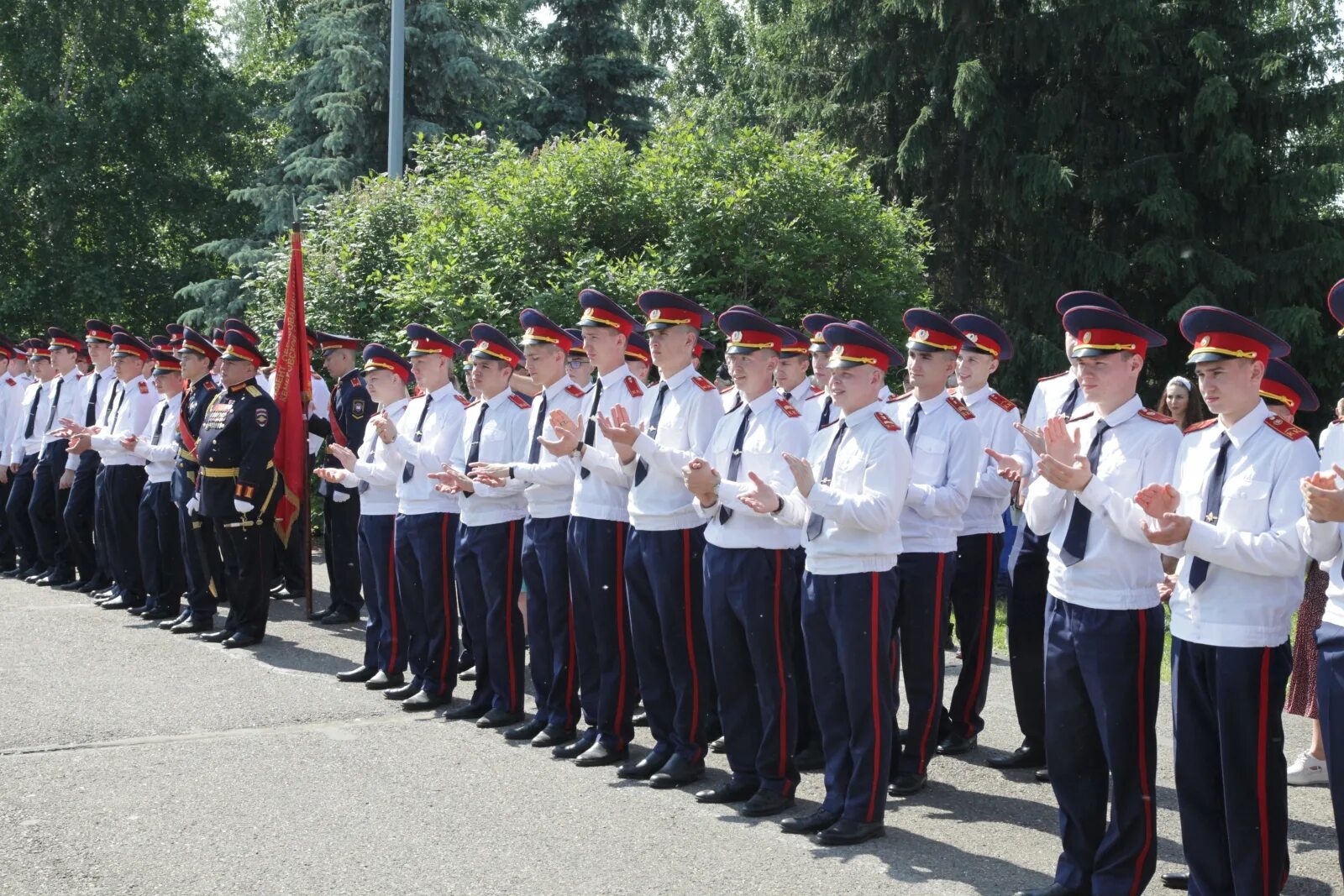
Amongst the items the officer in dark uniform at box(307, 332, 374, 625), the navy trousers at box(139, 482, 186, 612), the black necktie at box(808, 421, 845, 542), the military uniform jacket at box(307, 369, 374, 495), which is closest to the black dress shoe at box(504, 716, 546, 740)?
the black necktie at box(808, 421, 845, 542)

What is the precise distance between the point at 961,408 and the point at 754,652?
1.71m

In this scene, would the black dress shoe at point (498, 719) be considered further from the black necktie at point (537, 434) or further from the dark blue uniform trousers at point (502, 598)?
the black necktie at point (537, 434)

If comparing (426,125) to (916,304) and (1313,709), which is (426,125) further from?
(1313,709)

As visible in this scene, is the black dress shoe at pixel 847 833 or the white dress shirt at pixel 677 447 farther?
the white dress shirt at pixel 677 447

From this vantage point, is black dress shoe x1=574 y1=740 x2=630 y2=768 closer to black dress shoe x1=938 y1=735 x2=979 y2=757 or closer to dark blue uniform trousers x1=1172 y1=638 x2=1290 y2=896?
black dress shoe x1=938 y1=735 x2=979 y2=757

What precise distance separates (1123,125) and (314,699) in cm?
1735

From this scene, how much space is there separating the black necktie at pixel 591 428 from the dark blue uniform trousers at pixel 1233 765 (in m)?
3.35

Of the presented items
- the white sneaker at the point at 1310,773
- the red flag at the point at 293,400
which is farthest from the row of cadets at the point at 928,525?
the red flag at the point at 293,400

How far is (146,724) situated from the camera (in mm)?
7863

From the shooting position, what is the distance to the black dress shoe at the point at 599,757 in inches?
282

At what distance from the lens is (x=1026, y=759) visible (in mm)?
7121

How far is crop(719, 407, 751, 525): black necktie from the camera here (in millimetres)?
6426

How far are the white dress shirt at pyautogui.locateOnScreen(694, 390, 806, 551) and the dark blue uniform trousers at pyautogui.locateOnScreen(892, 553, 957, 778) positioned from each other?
0.75 m

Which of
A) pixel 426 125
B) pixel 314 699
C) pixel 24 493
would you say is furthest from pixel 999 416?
pixel 426 125
